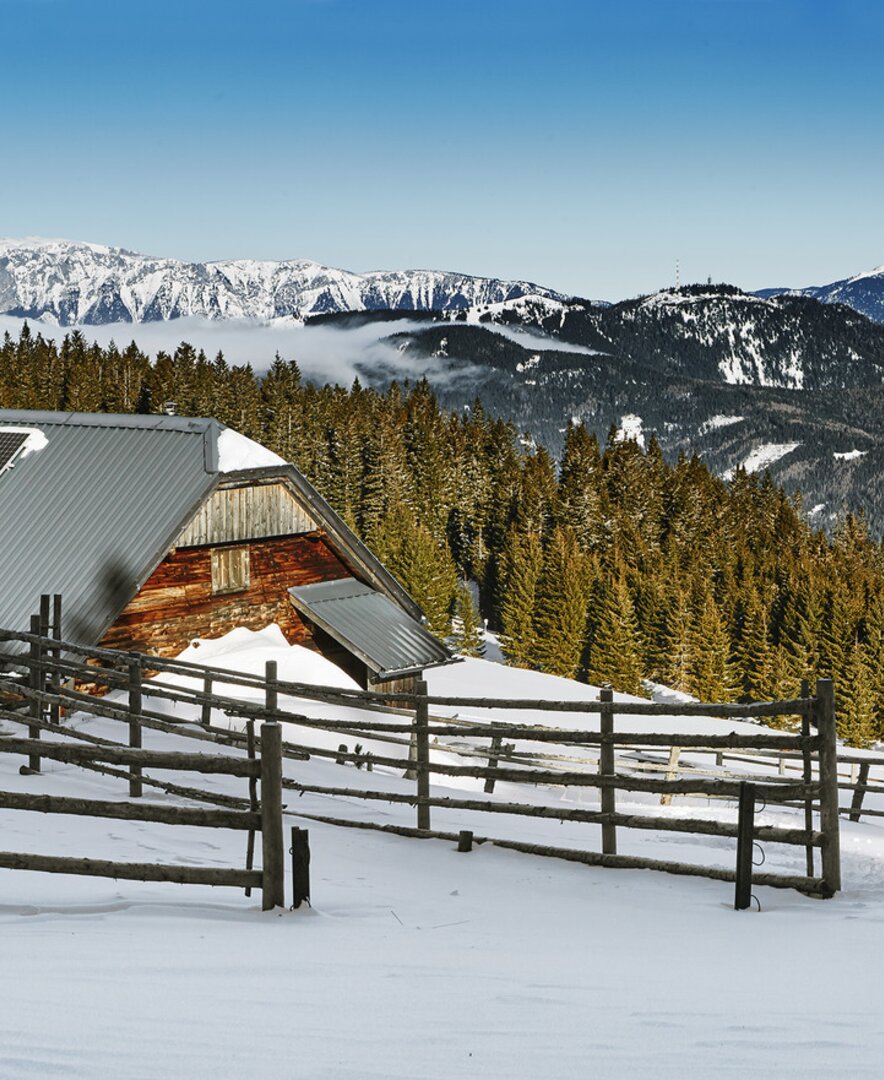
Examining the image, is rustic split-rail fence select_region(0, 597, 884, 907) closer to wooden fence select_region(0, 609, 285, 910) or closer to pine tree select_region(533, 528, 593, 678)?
wooden fence select_region(0, 609, 285, 910)

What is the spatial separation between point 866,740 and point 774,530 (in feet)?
126

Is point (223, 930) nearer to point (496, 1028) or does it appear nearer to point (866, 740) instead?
point (496, 1028)

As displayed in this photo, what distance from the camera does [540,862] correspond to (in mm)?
10789

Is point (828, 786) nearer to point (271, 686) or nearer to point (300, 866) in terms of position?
point (300, 866)

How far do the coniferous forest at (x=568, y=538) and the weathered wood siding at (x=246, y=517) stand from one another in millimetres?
54933

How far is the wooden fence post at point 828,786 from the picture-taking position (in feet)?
30.2

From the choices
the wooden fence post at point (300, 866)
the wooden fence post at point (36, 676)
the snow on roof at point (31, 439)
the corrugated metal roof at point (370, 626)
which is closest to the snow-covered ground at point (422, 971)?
the wooden fence post at point (300, 866)

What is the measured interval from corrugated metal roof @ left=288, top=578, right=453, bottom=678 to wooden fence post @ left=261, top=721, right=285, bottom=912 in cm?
1801

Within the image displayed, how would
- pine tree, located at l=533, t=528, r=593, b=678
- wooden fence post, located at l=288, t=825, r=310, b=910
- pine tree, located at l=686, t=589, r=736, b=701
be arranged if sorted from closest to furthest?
wooden fence post, located at l=288, t=825, r=310, b=910 < pine tree, located at l=686, t=589, r=736, b=701 < pine tree, located at l=533, t=528, r=593, b=678

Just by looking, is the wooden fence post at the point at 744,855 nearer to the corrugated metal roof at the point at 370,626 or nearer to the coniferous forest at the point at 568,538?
the corrugated metal roof at the point at 370,626

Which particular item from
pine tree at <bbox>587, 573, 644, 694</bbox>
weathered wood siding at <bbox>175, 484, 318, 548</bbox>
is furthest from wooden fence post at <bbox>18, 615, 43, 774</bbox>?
pine tree at <bbox>587, 573, 644, 694</bbox>

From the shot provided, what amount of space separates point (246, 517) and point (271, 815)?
18699 mm

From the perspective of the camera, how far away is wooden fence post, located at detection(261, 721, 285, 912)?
25.2 ft

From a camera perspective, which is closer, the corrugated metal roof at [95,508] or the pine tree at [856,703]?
the corrugated metal roof at [95,508]
